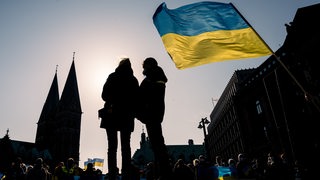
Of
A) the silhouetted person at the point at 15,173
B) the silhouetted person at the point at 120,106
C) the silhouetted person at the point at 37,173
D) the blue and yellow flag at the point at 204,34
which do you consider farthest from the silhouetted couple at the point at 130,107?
the silhouetted person at the point at 15,173

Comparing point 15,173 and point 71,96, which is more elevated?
point 71,96

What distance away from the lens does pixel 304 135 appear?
72.8 ft

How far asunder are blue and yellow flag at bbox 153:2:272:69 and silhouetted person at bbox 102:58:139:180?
1722mm

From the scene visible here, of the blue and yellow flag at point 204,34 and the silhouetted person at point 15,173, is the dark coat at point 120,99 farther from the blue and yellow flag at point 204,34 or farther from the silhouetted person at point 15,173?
the silhouetted person at point 15,173

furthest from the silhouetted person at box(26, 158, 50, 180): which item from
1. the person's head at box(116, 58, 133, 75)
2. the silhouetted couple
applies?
the person's head at box(116, 58, 133, 75)

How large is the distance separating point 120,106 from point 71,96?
6853cm

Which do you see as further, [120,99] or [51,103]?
[51,103]

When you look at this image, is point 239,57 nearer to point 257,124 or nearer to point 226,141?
point 257,124

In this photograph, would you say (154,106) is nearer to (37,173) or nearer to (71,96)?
(37,173)

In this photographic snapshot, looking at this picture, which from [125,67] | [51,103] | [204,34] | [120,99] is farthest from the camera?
[51,103]

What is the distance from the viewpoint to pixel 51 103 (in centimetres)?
7219

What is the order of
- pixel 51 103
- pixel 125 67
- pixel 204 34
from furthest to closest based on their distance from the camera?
pixel 51 103
pixel 204 34
pixel 125 67

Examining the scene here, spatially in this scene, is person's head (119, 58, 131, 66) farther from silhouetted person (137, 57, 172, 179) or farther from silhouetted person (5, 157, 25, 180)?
silhouetted person (5, 157, 25, 180)

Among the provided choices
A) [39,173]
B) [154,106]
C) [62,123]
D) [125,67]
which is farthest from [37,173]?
[62,123]
